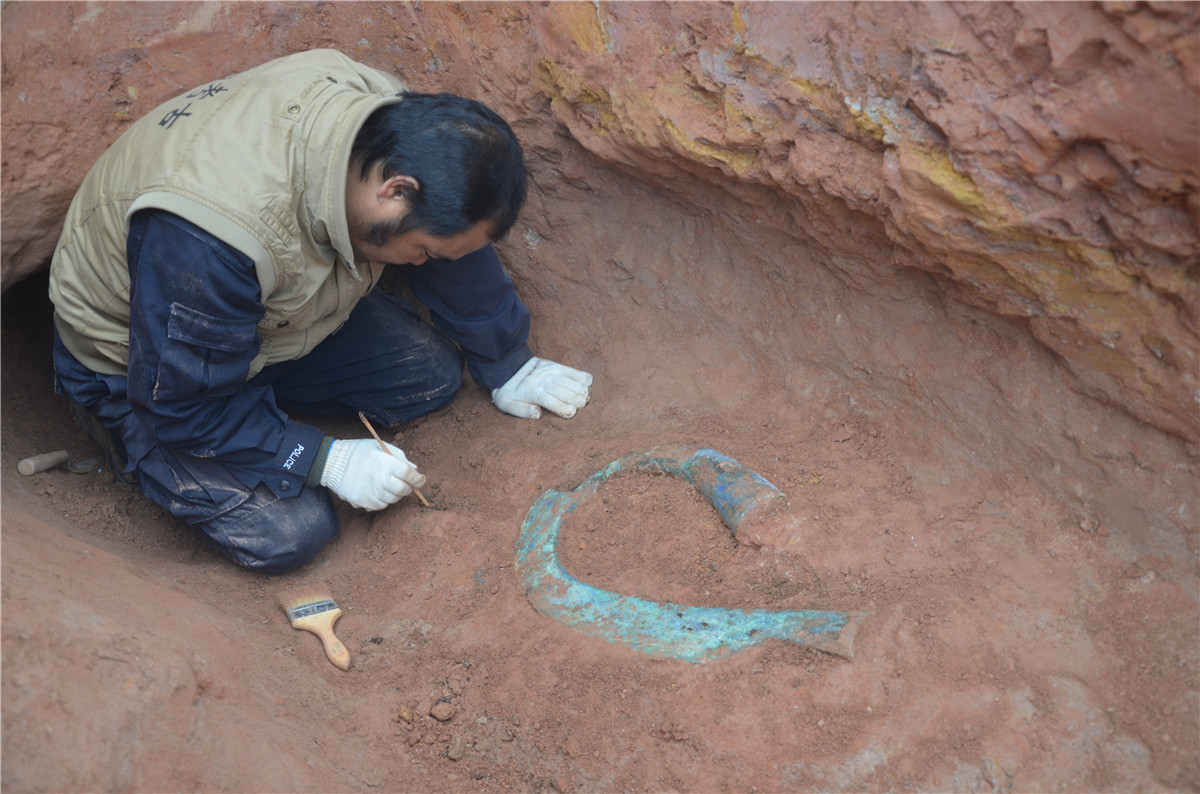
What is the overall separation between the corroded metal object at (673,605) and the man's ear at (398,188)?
0.88 metres

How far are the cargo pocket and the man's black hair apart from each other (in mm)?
408

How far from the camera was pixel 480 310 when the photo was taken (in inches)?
101

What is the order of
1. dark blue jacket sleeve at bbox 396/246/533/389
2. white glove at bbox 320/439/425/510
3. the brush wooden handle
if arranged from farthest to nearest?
dark blue jacket sleeve at bbox 396/246/533/389, white glove at bbox 320/439/425/510, the brush wooden handle

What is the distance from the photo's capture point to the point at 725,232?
7.75 ft

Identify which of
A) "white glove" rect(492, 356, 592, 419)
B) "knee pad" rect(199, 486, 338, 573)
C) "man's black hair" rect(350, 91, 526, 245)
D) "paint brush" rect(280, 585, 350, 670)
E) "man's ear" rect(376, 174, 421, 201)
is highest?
"man's black hair" rect(350, 91, 526, 245)

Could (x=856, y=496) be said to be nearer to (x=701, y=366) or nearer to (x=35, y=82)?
(x=701, y=366)

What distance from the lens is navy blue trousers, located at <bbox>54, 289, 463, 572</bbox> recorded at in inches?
88.6

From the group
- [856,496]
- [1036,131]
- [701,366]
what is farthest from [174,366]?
[1036,131]

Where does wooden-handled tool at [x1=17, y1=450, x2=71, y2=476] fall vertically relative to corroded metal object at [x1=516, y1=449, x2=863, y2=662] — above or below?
below

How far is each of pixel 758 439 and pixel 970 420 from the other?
53 centimetres

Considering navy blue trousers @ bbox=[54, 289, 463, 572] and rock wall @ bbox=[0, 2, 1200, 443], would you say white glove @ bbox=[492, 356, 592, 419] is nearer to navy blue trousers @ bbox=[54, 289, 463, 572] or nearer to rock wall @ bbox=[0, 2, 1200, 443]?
navy blue trousers @ bbox=[54, 289, 463, 572]

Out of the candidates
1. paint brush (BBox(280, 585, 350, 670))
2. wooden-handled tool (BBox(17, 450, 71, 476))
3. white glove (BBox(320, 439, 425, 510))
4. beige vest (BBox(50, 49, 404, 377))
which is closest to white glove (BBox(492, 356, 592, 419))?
white glove (BBox(320, 439, 425, 510))

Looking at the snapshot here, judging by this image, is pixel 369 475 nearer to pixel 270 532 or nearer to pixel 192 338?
pixel 270 532

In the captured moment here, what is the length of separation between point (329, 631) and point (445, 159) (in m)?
1.10
